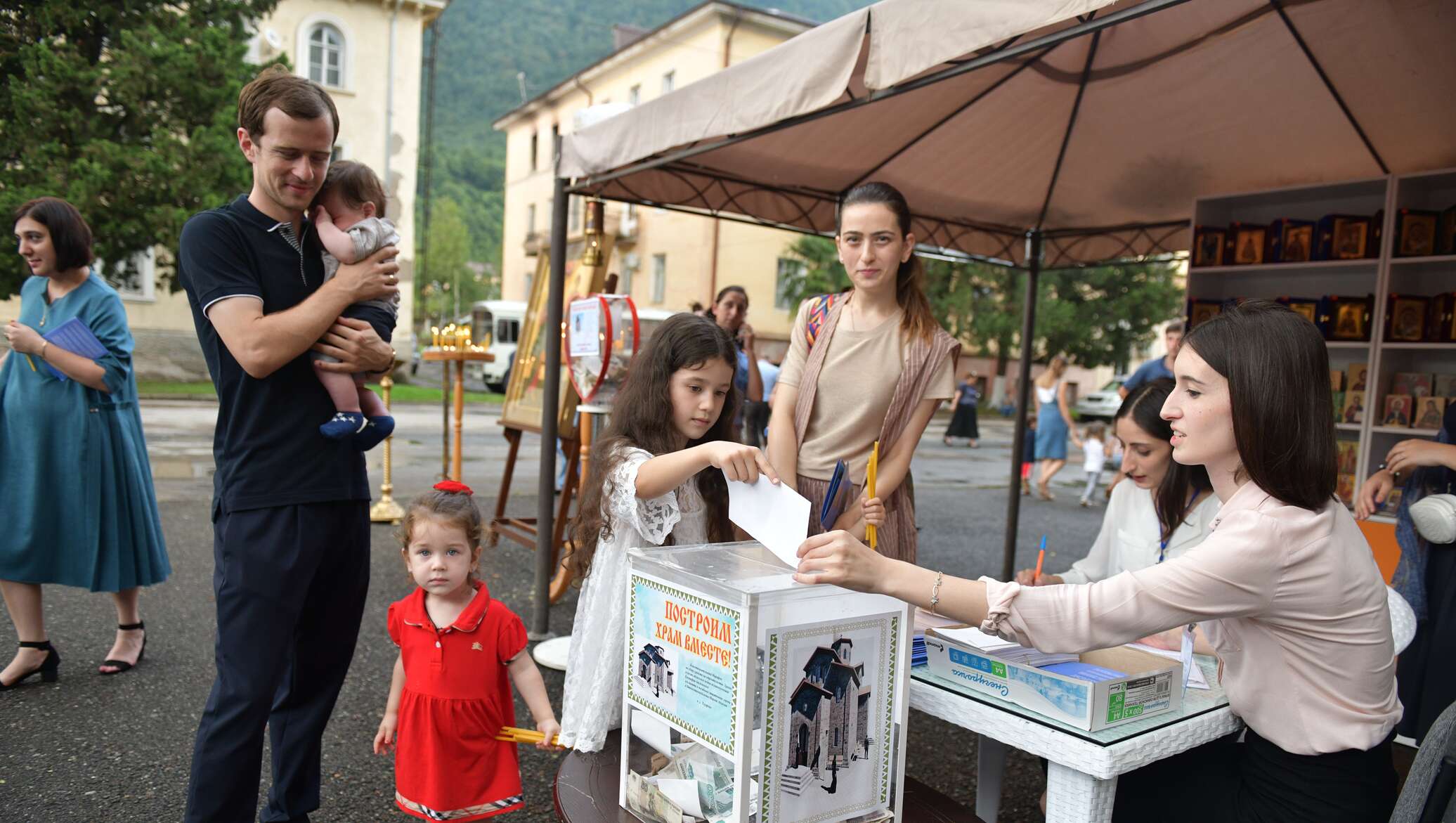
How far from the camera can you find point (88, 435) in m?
3.47

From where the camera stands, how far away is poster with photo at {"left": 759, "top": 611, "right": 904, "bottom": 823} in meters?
1.34

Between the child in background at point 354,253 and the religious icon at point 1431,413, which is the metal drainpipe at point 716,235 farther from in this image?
the child in background at point 354,253

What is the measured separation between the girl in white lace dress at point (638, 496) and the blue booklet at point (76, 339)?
231 centimetres

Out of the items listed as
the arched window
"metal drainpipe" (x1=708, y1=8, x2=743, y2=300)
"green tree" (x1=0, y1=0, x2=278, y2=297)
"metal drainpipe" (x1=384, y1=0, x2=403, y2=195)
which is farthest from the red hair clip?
"metal drainpipe" (x1=708, y1=8, x2=743, y2=300)

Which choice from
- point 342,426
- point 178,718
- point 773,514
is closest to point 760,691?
point 773,514

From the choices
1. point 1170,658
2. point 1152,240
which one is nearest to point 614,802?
point 1170,658

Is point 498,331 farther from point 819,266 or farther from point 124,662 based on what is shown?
point 124,662

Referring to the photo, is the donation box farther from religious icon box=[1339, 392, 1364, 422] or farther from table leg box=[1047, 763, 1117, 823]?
religious icon box=[1339, 392, 1364, 422]

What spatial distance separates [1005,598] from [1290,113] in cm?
406

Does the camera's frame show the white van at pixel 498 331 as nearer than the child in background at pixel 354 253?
No

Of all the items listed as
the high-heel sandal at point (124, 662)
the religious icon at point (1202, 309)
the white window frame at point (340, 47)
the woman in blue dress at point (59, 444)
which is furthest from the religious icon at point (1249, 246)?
the white window frame at point (340, 47)

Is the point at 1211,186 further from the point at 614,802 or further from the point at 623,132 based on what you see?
the point at 614,802

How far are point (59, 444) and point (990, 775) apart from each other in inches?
141

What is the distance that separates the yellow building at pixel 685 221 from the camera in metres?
23.5
